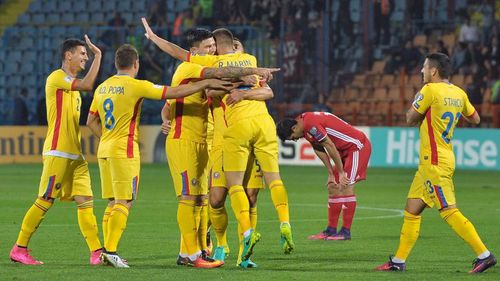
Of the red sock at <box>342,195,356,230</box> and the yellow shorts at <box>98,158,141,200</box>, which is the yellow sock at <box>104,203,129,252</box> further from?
the red sock at <box>342,195,356,230</box>

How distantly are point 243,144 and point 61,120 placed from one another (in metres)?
1.67

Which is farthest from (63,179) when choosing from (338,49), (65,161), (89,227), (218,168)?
(338,49)

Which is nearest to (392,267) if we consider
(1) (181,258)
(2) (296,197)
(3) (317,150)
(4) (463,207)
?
(1) (181,258)

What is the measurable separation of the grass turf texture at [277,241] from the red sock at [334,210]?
31cm

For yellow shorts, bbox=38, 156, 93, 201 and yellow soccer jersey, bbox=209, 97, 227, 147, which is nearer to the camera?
yellow soccer jersey, bbox=209, 97, 227, 147

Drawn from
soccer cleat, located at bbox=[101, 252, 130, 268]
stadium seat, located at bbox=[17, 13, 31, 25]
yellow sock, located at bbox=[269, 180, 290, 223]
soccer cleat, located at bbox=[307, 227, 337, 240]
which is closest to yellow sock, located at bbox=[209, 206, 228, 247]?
yellow sock, located at bbox=[269, 180, 290, 223]

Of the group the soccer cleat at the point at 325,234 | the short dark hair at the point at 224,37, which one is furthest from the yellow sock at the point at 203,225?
the soccer cleat at the point at 325,234

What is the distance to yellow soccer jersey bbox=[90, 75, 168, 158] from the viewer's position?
9.84 metres

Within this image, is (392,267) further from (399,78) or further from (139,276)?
(399,78)

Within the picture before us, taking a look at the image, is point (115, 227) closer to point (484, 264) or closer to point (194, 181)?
point (194, 181)

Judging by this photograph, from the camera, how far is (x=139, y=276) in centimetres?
916

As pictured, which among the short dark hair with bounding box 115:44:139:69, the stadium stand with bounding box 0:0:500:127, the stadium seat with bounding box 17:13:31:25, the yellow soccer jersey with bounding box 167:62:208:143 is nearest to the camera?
the short dark hair with bounding box 115:44:139:69

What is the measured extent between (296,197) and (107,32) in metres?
14.7

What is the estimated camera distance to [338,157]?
12.7 meters
